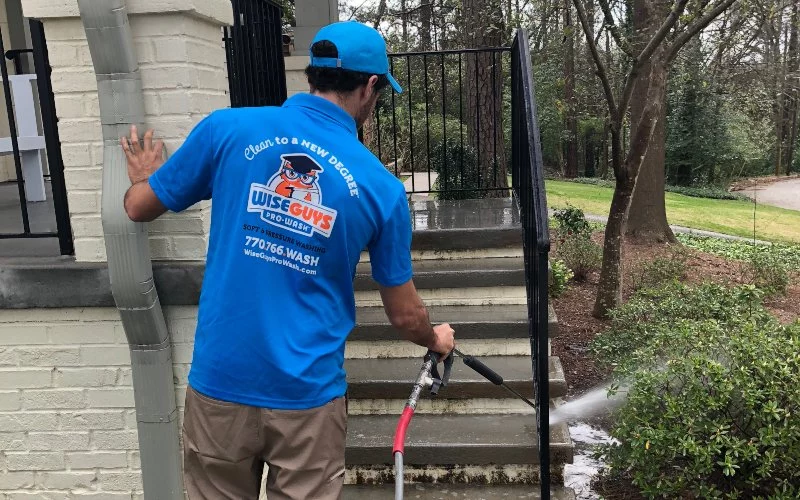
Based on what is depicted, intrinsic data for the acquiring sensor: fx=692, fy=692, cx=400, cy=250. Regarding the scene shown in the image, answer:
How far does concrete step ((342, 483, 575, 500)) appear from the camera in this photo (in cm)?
318

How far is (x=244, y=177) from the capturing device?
5.92 ft

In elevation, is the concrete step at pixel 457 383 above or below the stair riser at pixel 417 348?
below

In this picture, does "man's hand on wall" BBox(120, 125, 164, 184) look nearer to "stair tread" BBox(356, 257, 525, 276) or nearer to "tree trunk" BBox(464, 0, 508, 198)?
A: "stair tread" BBox(356, 257, 525, 276)

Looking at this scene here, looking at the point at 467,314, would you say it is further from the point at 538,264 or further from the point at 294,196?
the point at 294,196

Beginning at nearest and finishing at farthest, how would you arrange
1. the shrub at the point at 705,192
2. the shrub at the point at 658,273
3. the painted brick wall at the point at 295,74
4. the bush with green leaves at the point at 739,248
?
the painted brick wall at the point at 295,74 → the shrub at the point at 658,273 → the bush with green leaves at the point at 739,248 → the shrub at the point at 705,192

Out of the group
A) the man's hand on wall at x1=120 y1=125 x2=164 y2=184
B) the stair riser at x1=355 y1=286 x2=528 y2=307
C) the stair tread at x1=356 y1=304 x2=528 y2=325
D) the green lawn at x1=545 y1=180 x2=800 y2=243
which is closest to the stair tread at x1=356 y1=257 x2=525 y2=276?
the stair riser at x1=355 y1=286 x2=528 y2=307

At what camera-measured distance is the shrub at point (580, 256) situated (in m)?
8.17

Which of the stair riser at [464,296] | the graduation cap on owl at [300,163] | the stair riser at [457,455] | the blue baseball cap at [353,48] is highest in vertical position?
the blue baseball cap at [353,48]

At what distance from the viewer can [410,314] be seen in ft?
6.64

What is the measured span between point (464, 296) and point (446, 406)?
80 cm

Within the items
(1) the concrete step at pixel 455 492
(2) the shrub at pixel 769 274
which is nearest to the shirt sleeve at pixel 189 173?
(1) the concrete step at pixel 455 492

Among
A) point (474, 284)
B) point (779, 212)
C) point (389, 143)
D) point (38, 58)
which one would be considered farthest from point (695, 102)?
point (38, 58)

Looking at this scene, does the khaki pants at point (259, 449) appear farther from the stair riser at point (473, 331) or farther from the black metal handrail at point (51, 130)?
the stair riser at point (473, 331)

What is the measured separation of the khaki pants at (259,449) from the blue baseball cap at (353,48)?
0.94 metres
